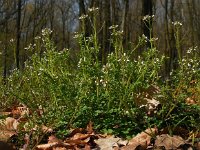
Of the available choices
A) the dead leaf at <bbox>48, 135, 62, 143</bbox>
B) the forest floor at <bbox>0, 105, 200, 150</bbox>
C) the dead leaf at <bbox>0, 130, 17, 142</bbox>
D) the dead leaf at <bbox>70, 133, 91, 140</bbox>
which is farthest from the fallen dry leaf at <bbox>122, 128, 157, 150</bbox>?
the dead leaf at <bbox>0, 130, 17, 142</bbox>

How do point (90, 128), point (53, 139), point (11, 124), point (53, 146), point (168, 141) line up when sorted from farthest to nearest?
point (11, 124) < point (90, 128) < point (53, 139) < point (53, 146) < point (168, 141)

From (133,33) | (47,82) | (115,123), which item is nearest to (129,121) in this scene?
(115,123)

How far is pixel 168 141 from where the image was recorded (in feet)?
8.88

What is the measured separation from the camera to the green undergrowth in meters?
3.10

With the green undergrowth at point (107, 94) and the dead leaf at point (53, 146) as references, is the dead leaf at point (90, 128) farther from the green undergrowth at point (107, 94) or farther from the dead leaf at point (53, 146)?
the dead leaf at point (53, 146)

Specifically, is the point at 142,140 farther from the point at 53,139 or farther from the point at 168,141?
the point at 53,139

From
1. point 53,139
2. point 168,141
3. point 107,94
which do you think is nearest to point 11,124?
point 53,139

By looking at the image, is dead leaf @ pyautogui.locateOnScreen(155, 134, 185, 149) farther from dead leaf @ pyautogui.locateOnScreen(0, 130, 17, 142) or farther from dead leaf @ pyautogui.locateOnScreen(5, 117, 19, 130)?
dead leaf @ pyautogui.locateOnScreen(5, 117, 19, 130)

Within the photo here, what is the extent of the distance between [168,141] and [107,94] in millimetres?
781

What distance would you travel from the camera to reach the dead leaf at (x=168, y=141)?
2.66 metres

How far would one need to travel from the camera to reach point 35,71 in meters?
3.63

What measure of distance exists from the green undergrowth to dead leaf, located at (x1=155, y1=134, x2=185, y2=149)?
9cm

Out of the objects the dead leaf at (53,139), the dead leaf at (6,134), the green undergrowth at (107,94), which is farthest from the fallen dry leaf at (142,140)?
the dead leaf at (6,134)

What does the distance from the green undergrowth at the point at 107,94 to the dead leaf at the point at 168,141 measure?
0.30 feet
